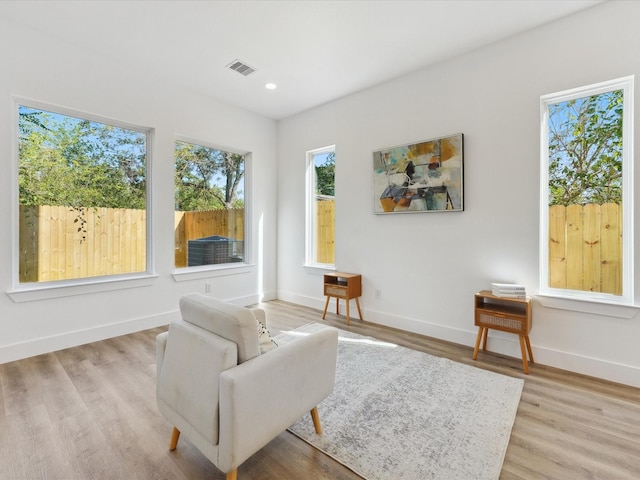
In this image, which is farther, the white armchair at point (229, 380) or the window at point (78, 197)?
the window at point (78, 197)

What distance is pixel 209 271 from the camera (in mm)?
4223

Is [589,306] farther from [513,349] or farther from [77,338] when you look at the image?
[77,338]

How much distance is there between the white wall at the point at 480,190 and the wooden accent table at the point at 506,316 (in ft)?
0.69

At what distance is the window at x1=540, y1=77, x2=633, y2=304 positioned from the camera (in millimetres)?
2434

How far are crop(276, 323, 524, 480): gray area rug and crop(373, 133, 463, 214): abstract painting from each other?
1613 mm

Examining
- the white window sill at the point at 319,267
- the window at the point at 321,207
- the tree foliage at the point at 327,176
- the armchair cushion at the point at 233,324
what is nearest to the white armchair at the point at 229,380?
the armchair cushion at the point at 233,324

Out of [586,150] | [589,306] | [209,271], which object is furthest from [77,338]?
[586,150]

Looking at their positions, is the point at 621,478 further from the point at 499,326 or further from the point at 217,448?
the point at 217,448

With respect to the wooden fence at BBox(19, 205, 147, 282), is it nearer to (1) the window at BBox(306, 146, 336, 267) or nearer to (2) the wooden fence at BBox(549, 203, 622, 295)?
(1) the window at BBox(306, 146, 336, 267)

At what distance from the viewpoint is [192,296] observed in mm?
1669

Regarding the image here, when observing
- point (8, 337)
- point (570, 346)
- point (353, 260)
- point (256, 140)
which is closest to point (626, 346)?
point (570, 346)

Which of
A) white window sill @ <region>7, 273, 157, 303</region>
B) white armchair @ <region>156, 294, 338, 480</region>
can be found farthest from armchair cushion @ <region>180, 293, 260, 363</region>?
white window sill @ <region>7, 273, 157, 303</region>

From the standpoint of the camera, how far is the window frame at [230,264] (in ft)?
13.0

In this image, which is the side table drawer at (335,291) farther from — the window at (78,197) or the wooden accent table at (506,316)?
the window at (78,197)
